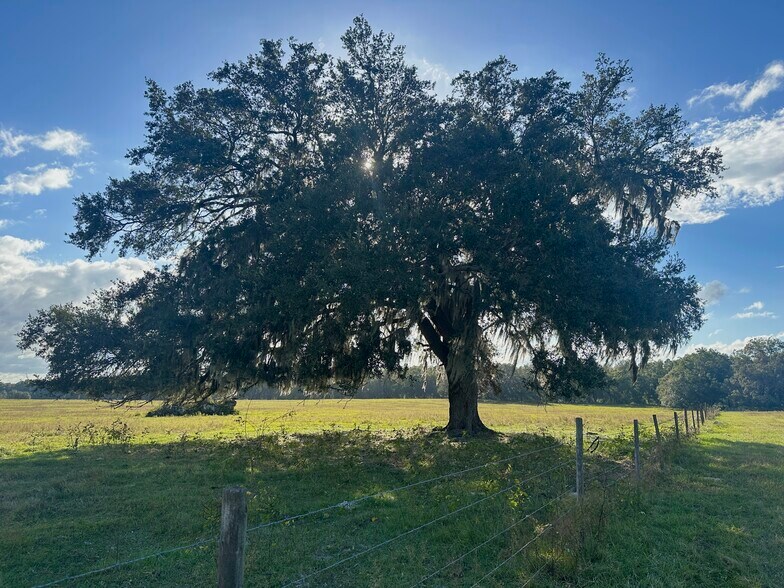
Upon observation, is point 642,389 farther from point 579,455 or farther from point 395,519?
point 395,519

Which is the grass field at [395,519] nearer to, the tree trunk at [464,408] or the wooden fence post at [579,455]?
the wooden fence post at [579,455]

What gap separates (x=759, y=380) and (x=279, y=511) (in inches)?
3834

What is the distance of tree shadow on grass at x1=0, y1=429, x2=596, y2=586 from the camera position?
5.92m

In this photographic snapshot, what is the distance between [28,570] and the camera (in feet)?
19.4

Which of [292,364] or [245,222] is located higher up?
[245,222]

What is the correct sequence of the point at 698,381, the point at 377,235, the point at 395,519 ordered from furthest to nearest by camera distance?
the point at 698,381
the point at 377,235
the point at 395,519

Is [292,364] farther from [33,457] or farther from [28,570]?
[28,570]

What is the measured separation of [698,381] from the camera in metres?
77.3

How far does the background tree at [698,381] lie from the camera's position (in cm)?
7594

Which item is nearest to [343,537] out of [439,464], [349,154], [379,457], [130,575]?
[130,575]

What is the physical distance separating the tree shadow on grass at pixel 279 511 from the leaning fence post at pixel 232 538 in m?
2.01

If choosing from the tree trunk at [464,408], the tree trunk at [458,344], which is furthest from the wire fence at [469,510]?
the tree trunk at [458,344]

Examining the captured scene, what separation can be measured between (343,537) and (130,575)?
257 cm

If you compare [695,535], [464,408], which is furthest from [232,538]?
[464,408]
